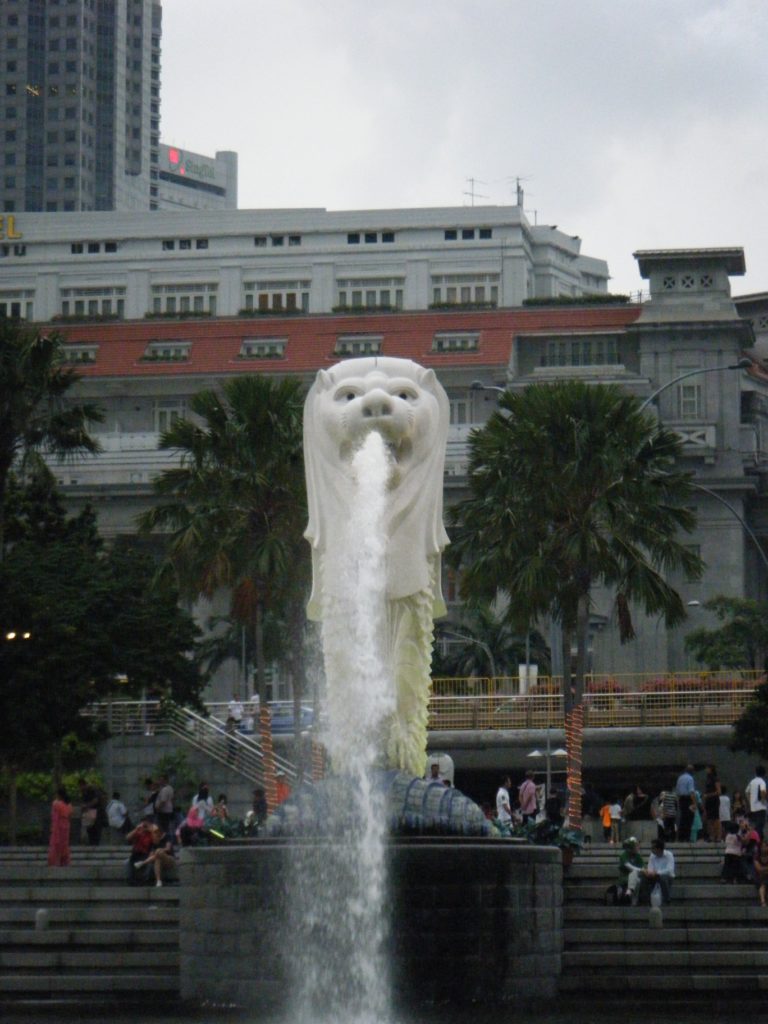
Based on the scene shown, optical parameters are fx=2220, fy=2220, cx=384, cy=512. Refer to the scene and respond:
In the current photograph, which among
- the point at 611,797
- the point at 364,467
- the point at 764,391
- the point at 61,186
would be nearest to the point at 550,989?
the point at 364,467

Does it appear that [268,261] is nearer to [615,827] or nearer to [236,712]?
[236,712]

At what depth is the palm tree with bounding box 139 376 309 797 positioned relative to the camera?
39406 mm

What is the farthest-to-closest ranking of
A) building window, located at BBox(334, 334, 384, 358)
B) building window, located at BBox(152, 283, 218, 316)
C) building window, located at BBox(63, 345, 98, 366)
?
building window, located at BBox(152, 283, 218, 316), building window, located at BBox(63, 345, 98, 366), building window, located at BBox(334, 334, 384, 358)

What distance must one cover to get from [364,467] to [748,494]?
64.5m

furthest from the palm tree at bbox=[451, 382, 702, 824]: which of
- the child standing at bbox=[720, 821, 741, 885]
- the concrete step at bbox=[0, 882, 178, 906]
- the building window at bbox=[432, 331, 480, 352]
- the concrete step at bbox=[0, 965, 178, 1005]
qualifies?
the building window at bbox=[432, 331, 480, 352]

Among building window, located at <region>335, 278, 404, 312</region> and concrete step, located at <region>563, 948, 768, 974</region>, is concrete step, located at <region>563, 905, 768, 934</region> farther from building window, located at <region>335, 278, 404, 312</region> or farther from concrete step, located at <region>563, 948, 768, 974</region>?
building window, located at <region>335, 278, 404, 312</region>

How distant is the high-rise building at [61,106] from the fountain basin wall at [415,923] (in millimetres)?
146175

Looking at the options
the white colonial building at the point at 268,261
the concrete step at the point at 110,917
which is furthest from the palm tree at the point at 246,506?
the white colonial building at the point at 268,261

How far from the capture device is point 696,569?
38562mm

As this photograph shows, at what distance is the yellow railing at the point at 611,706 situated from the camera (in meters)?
51.6

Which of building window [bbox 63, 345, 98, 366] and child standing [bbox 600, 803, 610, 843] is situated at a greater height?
building window [bbox 63, 345, 98, 366]

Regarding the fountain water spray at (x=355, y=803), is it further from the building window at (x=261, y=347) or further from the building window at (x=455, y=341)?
the building window at (x=261, y=347)

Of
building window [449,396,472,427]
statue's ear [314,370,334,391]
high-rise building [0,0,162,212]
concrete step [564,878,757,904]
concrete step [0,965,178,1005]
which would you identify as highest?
high-rise building [0,0,162,212]

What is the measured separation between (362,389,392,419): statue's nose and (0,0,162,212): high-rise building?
143 metres
